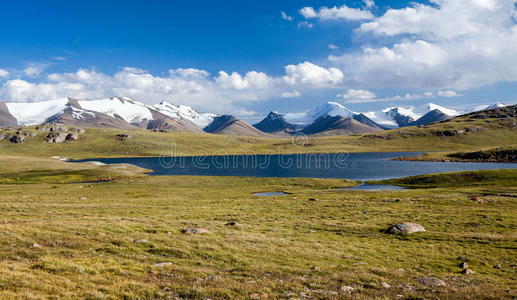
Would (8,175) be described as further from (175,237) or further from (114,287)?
(114,287)

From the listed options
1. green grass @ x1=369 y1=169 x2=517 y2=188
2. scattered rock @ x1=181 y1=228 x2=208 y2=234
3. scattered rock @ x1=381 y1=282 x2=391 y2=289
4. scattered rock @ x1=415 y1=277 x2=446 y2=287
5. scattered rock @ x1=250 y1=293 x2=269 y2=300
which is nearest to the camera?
scattered rock @ x1=250 y1=293 x2=269 y2=300

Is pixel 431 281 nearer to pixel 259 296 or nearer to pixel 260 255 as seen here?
pixel 259 296

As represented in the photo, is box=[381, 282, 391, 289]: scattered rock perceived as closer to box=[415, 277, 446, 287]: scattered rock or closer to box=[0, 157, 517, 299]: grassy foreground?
box=[0, 157, 517, 299]: grassy foreground

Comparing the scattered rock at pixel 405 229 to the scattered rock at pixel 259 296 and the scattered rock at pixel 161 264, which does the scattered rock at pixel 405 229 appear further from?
the scattered rock at pixel 161 264

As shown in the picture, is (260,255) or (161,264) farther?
(260,255)

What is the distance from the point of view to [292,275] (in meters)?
18.3

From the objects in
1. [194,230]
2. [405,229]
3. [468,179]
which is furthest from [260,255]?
[468,179]

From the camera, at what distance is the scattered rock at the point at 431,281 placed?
1740cm

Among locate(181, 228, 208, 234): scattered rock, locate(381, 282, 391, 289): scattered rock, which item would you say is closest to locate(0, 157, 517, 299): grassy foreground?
locate(381, 282, 391, 289): scattered rock

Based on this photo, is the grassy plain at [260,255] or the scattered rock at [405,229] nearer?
the grassy plain at [260,255]

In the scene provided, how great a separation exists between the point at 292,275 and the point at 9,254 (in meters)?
17.7

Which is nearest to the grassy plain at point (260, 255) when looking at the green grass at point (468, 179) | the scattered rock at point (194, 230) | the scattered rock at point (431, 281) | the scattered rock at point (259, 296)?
the scattered rock at point (259, 296)

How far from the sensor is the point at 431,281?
1792cm

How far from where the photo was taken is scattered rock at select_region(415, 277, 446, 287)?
17.4 m
